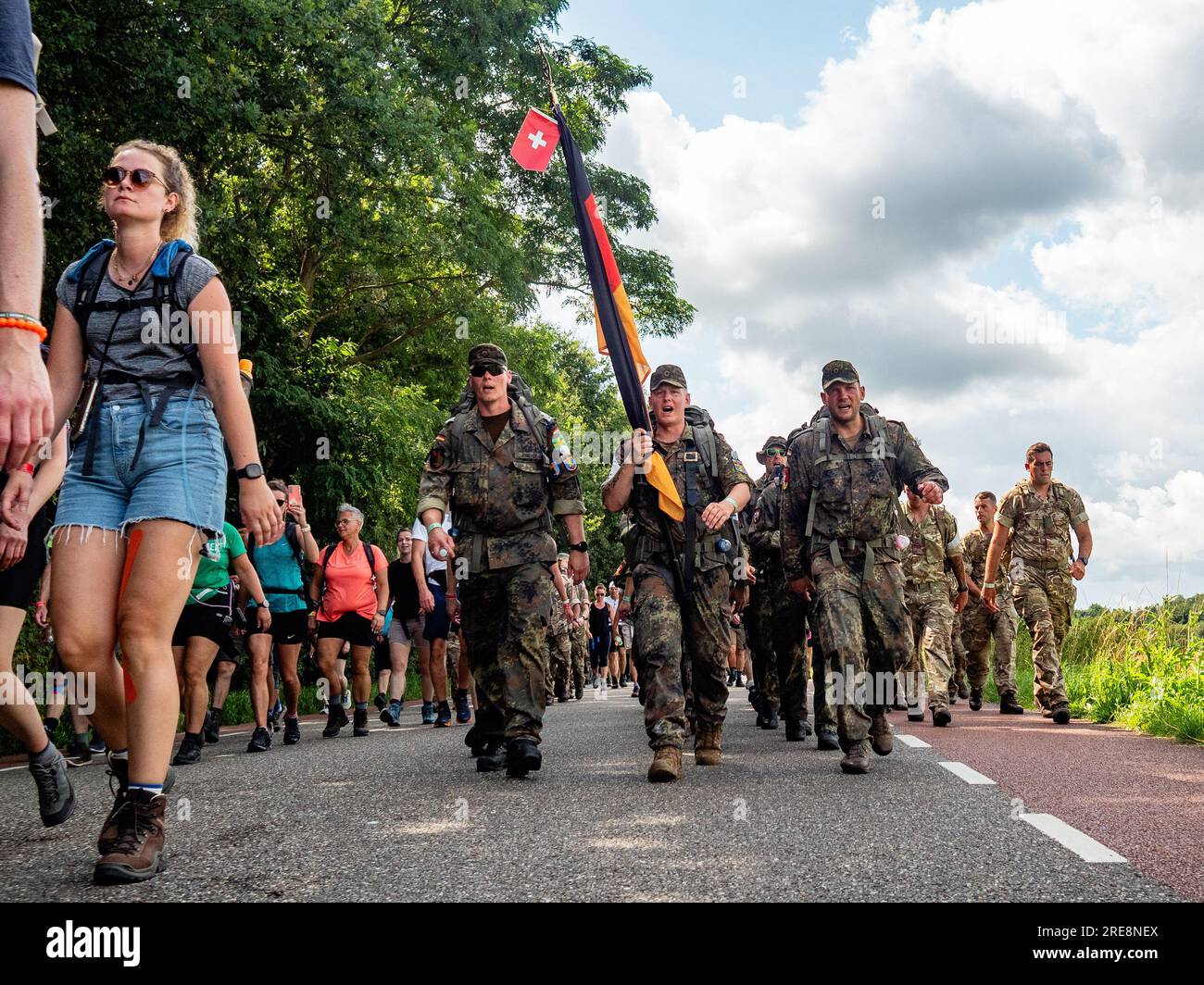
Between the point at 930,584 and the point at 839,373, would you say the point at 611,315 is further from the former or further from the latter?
the point at 930,584

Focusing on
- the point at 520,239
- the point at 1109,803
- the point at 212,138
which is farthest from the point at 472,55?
the point at 1109,803

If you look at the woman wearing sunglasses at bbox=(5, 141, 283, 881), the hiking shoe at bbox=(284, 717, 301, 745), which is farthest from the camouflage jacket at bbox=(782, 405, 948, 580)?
the hiking shoe at bbox=(284, 717, 301, 745)

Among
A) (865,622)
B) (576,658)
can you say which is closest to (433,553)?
(865,622)

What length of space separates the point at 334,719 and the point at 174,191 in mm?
7195

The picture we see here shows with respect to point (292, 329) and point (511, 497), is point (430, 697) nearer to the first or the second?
point (511, 497)

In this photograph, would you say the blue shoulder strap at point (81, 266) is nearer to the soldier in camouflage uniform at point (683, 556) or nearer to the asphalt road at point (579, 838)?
the asphalt road at point (579, 838)

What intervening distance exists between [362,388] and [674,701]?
17.0 m

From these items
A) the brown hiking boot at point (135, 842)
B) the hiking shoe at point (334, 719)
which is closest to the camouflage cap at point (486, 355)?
the brown hiking boot at point (135, 842)

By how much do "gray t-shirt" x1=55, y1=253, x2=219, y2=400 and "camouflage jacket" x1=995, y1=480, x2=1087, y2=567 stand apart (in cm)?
897

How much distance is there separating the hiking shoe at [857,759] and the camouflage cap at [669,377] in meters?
2.44

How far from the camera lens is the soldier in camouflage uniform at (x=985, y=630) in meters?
12.6

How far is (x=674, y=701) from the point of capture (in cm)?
706

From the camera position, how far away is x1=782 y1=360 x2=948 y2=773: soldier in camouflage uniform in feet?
24.9

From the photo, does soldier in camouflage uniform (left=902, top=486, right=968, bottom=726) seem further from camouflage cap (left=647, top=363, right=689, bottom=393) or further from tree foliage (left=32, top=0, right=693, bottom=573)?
tree foliage (left=32, top=0, right=693, bottom=573)
